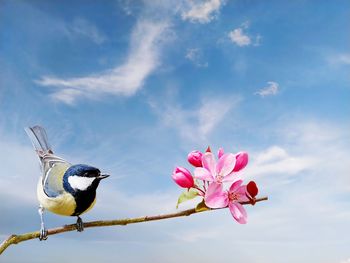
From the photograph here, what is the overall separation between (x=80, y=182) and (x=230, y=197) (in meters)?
1.66

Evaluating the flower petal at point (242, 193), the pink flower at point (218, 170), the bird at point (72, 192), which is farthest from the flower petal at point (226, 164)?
the bird at point (72, 192)

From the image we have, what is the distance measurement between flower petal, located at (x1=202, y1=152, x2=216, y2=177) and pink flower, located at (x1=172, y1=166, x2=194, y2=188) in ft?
0.37

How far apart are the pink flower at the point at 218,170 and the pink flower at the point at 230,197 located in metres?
0.03

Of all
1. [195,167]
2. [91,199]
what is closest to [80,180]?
[91,199]

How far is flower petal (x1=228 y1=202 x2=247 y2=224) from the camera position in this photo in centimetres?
183

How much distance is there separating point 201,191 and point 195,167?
14 centimetres

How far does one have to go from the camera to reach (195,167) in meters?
1.89

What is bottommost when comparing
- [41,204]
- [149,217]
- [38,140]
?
[149,217]

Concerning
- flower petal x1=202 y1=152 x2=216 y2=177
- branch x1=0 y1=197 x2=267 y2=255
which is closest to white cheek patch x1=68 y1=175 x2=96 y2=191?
branch x1=0 y1=197 x2=267 y2=255

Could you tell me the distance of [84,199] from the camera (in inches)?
127

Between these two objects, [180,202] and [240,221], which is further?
[180,202]

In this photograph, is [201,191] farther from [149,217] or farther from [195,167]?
[149,217]

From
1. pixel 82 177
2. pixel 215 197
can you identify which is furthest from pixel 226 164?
pixel 82 177

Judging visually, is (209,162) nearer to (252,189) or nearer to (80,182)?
(252,189)
